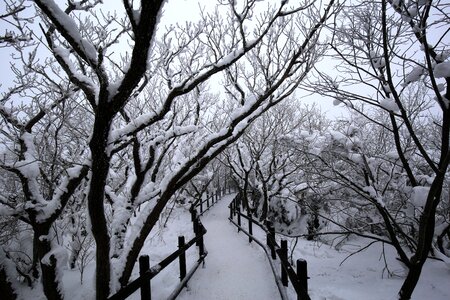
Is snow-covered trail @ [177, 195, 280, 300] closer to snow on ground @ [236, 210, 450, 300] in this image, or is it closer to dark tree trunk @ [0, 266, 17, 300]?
snow on ground @ [236, 210, 450, 300]

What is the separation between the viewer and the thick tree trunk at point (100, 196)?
2.75 m

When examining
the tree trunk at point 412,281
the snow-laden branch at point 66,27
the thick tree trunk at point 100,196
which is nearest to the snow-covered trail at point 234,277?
the thick tree trunk at point 100,196

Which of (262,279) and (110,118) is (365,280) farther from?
(110,118)

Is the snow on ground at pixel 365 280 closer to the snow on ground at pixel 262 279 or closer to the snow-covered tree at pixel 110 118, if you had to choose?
the snow on ground at pixel 262 279

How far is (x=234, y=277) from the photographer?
5.45 metres

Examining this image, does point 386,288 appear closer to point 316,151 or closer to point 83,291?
point 316,151

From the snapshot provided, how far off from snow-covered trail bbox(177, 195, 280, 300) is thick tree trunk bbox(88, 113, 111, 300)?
1567mm

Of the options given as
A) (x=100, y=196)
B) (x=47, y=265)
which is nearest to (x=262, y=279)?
(x=100, y=196)

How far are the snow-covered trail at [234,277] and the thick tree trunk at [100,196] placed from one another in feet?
5.14

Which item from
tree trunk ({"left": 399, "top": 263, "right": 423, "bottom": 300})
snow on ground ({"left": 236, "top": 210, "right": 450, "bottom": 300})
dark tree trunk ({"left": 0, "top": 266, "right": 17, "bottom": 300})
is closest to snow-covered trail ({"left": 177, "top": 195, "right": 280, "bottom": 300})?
snow on ground ({"left": 236, "top": 210, "right": 450, "bottom": 300})

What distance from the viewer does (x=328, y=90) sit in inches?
117

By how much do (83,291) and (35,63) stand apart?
6.23 meters

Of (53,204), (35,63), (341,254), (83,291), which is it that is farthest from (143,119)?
(341,254)

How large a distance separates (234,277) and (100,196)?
373 cm
